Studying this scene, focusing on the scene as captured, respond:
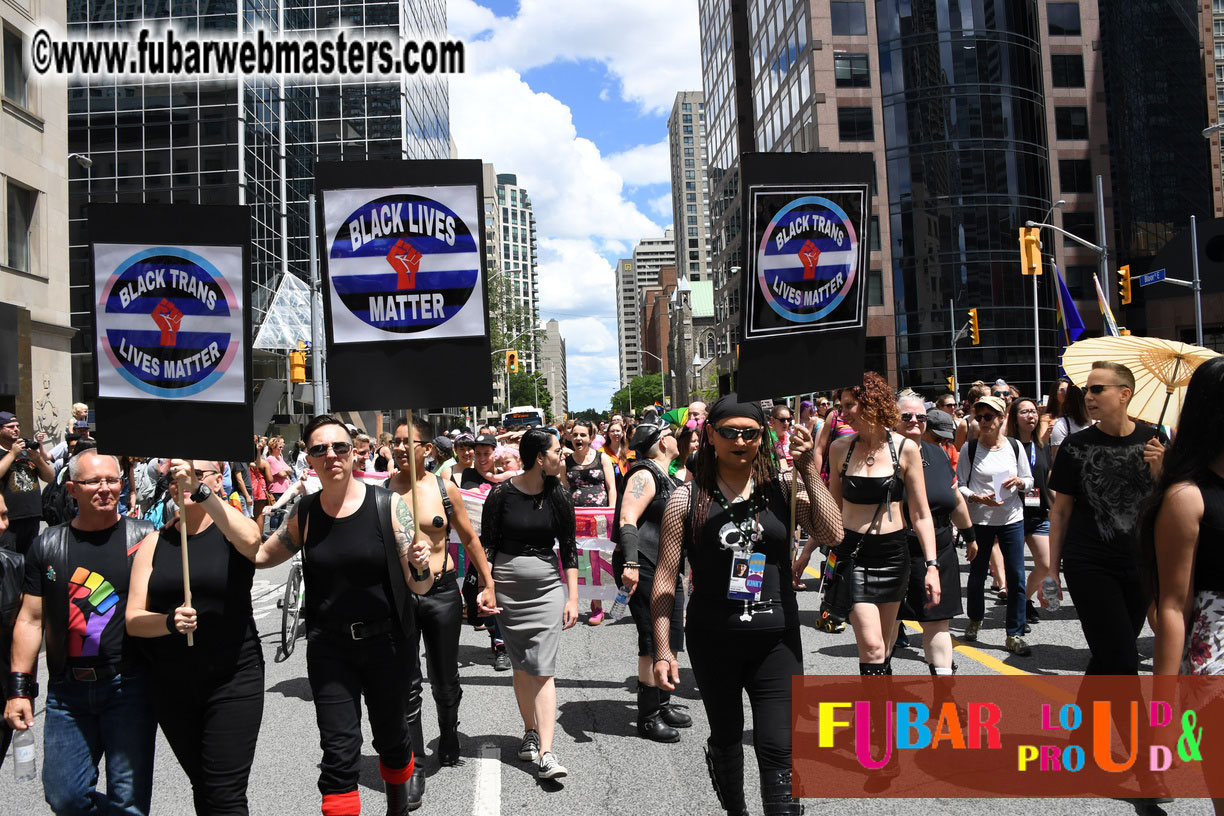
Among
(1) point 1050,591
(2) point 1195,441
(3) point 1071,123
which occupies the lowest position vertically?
(1) point 1050,591

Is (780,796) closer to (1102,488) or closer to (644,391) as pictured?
(1102,488)

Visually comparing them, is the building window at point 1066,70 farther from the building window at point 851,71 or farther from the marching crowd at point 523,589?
the marching crowd at point 523,589

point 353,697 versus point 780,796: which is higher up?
point 353,697

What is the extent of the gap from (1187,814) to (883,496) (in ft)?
6.61

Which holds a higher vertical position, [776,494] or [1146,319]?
[1146,319]

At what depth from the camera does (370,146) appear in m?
48.5

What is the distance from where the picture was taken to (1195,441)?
3.20 m

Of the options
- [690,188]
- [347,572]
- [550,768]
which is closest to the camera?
[347,572]

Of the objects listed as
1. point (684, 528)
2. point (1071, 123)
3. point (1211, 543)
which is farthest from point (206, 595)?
point (1071, 123)

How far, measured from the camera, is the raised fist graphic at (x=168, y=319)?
4.19 metres

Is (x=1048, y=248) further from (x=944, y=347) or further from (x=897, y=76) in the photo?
(x=897, y=76)

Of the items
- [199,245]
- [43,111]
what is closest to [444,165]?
[199,245]

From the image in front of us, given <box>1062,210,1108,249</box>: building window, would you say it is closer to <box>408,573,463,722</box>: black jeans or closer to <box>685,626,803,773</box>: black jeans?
<box>408,573,463,722</box>: black jeans

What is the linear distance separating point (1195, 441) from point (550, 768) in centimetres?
353
